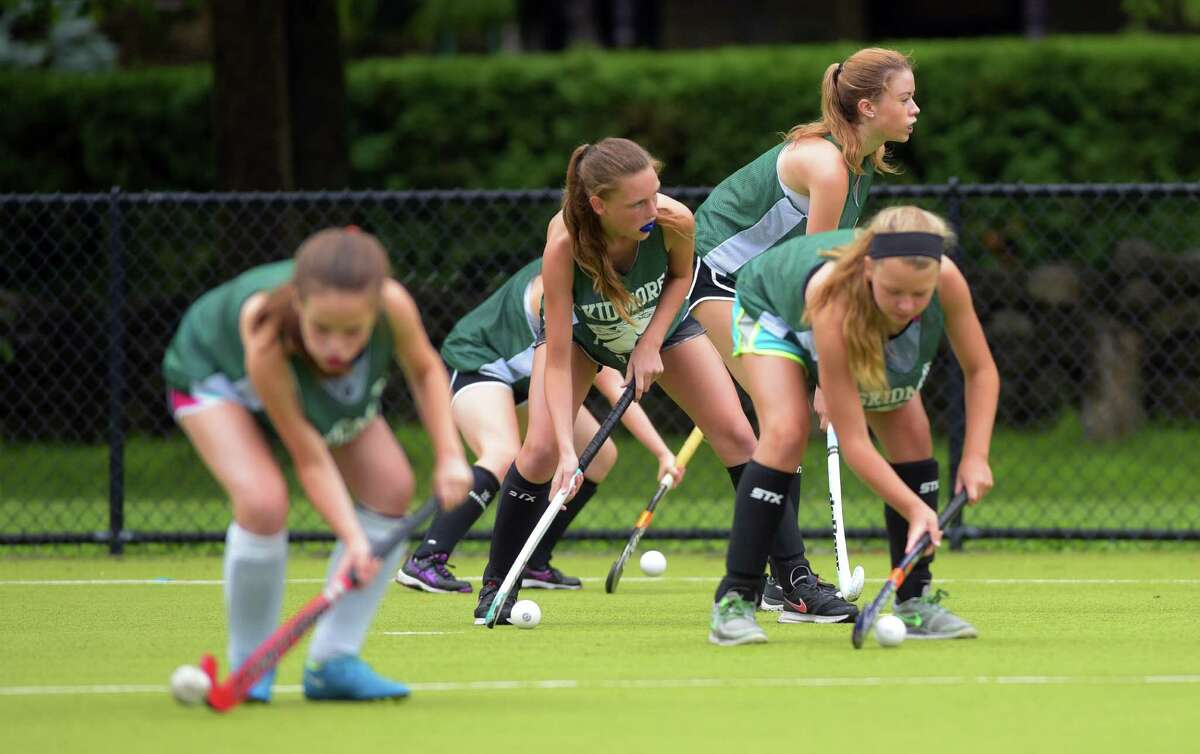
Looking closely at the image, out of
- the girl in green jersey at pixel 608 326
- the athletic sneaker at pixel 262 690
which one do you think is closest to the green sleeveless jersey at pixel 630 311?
the girl in green jersey at pixel 608 326

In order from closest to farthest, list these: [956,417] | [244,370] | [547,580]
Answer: [244,370] → [547,580] → [956,417]

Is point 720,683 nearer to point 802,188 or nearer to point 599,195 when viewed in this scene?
point 599,195

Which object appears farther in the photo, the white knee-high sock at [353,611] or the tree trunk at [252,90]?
the tree trunk at [252,90]

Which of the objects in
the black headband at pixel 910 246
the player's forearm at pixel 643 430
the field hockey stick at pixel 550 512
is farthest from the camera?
the player's forearm at pixel 643 430

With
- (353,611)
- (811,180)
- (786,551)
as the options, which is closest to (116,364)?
(786,551)

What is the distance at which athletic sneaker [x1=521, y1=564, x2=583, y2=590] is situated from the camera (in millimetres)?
7625

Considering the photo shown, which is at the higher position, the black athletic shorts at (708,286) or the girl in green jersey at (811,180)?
the girl in green jersey at (811,180)

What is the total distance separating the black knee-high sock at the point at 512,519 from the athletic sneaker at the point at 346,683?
1889mm

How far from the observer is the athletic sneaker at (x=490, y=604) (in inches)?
248

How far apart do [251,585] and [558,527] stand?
3.00m

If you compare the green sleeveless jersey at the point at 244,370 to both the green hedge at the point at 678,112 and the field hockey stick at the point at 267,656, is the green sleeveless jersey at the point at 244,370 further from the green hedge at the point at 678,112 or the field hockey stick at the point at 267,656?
the green hedge at the point at 678,112

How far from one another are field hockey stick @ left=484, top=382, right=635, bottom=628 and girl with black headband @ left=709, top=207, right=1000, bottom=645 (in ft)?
2.25

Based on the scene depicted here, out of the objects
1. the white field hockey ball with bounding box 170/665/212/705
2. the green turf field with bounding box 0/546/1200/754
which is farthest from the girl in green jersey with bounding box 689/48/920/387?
Result: the white field hockey ball with bounding box 170/665/212/705

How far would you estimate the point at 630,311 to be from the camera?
626cm
